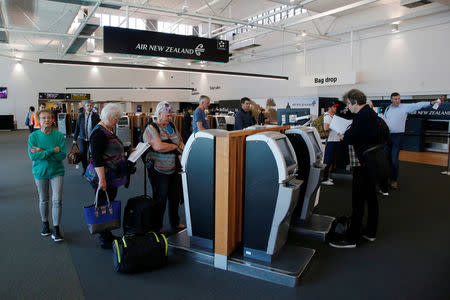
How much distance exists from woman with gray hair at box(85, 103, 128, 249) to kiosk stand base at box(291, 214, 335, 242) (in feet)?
6.40

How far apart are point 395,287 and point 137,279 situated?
2.04 m

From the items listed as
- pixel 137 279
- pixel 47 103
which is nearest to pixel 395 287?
pixel 137 279

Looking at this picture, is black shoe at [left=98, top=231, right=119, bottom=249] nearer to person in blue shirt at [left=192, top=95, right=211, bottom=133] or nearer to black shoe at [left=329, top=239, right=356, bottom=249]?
black shoe at [left=329, top=239, right=356, bottom=249]

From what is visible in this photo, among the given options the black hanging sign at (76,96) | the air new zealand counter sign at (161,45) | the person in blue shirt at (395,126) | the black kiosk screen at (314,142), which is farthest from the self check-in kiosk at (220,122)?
the black hanging sign at (76,96)

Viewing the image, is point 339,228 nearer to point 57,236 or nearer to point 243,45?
point 57,236

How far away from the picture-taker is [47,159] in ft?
10.6

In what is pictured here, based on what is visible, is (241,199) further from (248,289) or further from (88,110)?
(88,110)

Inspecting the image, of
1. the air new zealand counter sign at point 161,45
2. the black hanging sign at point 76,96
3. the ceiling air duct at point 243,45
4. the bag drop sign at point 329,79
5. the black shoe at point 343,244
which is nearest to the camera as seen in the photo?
the black shoe at point 343,244

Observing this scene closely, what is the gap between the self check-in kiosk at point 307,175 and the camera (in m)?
3.59

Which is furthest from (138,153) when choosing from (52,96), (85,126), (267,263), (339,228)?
(52,96)

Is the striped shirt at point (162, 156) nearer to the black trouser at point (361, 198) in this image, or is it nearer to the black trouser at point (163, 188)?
the black trouser at point (163, 188)

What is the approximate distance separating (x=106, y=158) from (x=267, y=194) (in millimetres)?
1497

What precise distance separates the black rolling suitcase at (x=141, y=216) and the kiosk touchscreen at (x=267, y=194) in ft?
3.02

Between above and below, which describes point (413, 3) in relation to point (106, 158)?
above
